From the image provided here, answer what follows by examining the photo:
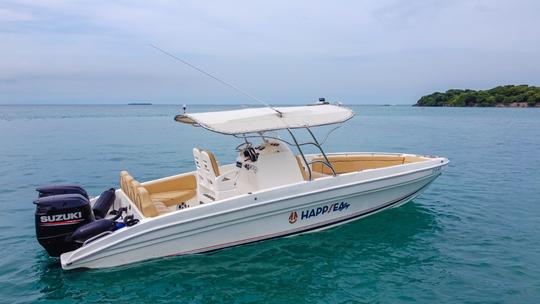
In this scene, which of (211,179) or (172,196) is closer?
(211,179)

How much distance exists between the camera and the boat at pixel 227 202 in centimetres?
580

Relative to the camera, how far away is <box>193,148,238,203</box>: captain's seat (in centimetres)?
702

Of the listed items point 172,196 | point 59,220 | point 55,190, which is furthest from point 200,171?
point 59,220

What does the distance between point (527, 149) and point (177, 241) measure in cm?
2029

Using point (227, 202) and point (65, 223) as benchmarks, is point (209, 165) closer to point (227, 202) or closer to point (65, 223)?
point (227, 202)

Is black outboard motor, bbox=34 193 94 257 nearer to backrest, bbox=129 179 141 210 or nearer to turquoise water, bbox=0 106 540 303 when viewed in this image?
turquoise water, bbox=0 106 540 303

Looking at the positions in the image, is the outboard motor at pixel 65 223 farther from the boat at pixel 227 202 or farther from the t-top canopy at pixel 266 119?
the t-top canopy at pixel 266 119

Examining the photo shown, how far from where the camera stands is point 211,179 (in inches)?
281

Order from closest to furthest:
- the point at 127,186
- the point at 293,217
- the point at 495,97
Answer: the point at 293,217 → the point at 127,186 → the point at 495,97

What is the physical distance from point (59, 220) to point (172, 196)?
99.2 inches

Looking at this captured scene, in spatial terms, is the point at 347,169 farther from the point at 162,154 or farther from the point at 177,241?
the point at 162,154

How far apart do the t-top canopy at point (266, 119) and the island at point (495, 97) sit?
10008 cm

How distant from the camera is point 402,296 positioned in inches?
217

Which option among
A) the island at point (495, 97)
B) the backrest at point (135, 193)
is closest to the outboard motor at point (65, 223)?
the backrest at point (135, 193)
